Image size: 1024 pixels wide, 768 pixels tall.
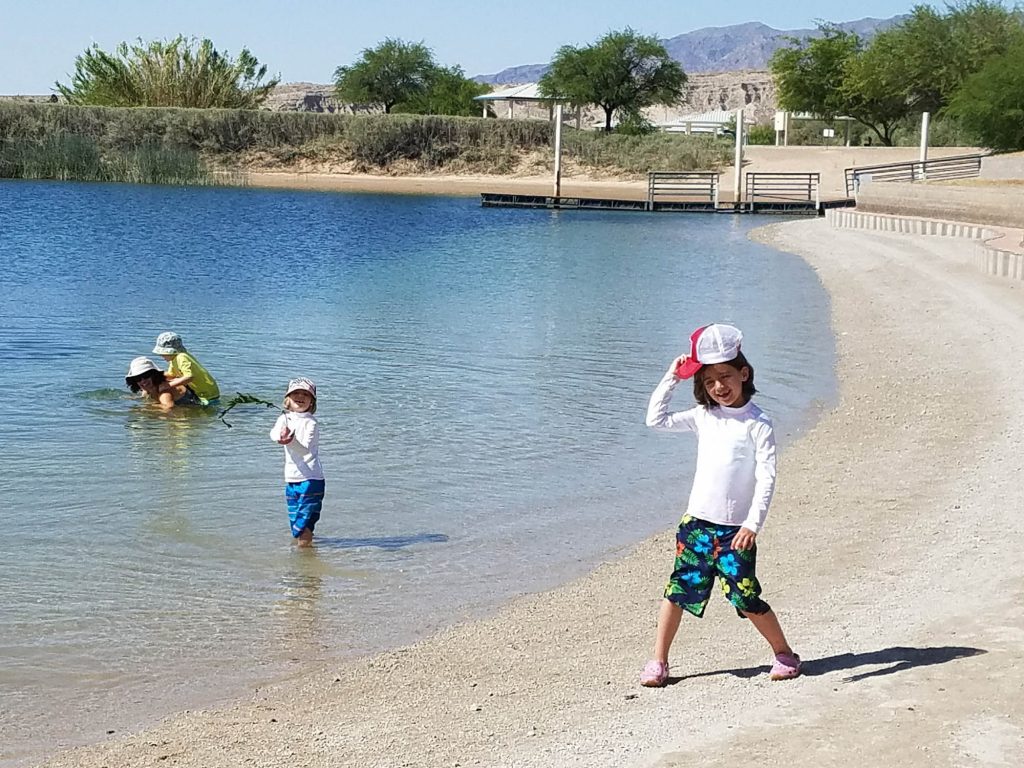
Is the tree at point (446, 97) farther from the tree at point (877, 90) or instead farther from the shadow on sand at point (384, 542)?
the shadow on sand at point (384, 542)

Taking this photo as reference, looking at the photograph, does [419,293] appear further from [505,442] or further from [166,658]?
[166,658]

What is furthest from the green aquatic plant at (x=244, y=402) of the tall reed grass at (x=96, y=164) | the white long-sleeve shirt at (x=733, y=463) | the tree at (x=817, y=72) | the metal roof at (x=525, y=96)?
the metal roof at (x=525, y=96)

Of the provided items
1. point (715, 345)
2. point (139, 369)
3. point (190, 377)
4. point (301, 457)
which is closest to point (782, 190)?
point (190, 377)

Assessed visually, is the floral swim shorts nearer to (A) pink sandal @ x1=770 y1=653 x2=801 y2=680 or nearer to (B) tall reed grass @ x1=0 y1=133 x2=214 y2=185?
(A) pink sandal @ x1=770 y1=653 x2=801 y2=680

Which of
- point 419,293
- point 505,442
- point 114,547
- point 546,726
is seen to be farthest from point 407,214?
point 546,726

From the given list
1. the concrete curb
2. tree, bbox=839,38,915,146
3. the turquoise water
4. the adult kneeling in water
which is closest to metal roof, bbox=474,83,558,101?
tree, bbox=839,38,915,146

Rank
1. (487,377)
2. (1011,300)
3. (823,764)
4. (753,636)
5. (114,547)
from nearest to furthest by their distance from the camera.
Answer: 1. (823,764)
2. (753,636)
3. (114,547)
4. (487,377)
5. (1011,300)

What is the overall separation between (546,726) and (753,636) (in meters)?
1.50

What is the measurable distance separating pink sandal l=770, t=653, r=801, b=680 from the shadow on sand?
3646 mm

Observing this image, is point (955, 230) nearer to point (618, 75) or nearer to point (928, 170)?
point (928, 170)

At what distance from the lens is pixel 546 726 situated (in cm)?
555

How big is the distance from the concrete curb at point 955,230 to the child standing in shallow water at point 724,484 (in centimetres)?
1891

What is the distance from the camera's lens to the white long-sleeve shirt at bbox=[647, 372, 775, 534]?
5.61 metres

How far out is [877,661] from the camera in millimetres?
5984
